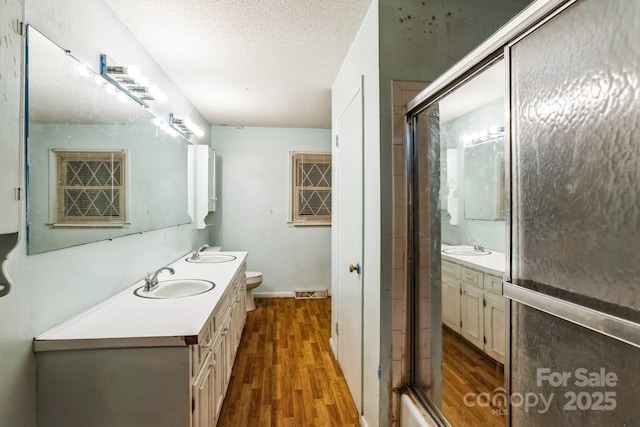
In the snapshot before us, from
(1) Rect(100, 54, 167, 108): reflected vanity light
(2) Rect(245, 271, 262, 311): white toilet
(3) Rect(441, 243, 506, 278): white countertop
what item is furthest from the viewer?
(2) Rect(245, 271, 262, 311): white toilet

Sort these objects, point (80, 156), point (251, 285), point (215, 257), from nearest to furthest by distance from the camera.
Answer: point (80, 156) < point (215, 257) < point (251, 285)

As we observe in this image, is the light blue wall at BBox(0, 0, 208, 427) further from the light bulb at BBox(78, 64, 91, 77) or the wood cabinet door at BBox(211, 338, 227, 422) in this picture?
the wood cabinet door at BBox(211, 338, 227, 422)

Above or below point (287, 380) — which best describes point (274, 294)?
above

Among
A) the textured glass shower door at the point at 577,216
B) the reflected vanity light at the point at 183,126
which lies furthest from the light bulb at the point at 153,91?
the textured glass shower door at the point at 577,216

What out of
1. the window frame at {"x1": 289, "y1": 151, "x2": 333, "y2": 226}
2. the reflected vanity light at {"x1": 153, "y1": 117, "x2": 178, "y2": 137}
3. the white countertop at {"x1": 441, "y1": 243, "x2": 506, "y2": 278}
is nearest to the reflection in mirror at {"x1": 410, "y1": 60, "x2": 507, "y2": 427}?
the white countertop at {"x1": 441, "y1": 243, "x2": 506, "y2": 278}

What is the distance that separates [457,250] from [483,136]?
1.78 feet

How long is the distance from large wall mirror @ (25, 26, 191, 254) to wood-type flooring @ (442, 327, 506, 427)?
5.93ft

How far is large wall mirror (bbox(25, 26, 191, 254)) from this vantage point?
114 centimetres

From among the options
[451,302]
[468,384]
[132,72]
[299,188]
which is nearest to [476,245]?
[451,302]

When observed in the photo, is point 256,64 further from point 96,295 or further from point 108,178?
point 96,295

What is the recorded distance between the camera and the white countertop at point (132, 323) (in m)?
1.15

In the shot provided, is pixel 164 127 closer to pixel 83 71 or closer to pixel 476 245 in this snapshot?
pixel 83 71

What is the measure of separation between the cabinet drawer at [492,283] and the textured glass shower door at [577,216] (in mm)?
459

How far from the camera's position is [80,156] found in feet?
4.57
